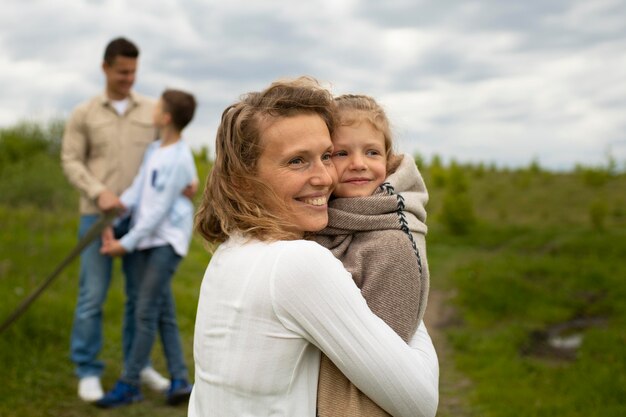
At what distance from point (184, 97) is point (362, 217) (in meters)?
3.63

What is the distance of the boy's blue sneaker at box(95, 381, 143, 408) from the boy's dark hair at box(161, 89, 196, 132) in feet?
6.13

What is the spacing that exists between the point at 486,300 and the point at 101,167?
5.81 meters

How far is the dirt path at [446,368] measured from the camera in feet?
18.7

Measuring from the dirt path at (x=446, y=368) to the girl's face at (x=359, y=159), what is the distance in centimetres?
377

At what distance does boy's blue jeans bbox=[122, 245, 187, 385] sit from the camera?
5262 millimetres

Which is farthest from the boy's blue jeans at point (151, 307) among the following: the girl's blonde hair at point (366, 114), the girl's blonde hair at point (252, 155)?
the girl's blonde hair at point (252, 155)

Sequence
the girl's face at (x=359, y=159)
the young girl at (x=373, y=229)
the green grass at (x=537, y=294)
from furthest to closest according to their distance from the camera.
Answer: the green grass at (x=537, y=294) < the girl's face at (x=359, y=159) < the young girl at (x=373, y=229)

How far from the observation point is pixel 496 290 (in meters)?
10.0

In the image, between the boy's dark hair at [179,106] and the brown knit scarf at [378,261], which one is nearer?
the brown knit scarf at [378,261]

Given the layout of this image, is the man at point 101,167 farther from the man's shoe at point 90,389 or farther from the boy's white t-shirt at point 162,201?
the boy's white t-shirt at point 162,201

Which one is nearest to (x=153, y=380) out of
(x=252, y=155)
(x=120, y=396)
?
(x=120, y=396)

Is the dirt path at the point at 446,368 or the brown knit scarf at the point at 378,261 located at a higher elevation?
the brown knit scarf at the point at 378,261

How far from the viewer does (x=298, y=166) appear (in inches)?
73.4

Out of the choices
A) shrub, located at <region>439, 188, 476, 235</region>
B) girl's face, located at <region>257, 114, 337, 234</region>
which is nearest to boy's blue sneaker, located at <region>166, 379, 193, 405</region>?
girl's face, located at <region>257, 114, 337, 234</region>
